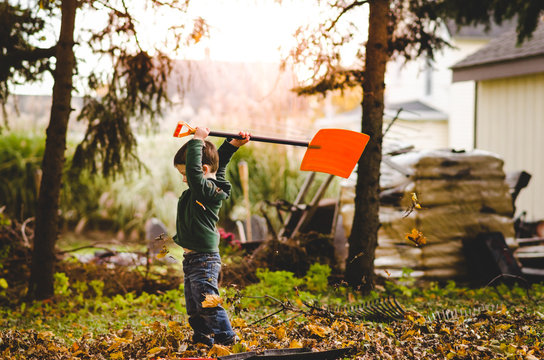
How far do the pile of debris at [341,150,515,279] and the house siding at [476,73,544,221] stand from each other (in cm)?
398

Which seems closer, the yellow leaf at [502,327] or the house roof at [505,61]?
the yellow leaf at [502,327]

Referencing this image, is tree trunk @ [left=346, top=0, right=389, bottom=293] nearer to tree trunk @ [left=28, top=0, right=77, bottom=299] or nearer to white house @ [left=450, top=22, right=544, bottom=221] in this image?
tree trunk @ [left=28, top=0, right=77, bottom=299]

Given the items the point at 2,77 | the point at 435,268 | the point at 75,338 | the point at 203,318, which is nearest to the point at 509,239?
the point at 435,268

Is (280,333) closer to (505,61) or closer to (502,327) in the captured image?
(502,327)

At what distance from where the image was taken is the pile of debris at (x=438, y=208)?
22.8ft

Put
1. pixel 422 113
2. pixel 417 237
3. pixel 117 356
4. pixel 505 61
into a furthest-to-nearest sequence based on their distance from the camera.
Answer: pixel 422 113
pixel 505 61
pixel 417 237
pixel 117 356

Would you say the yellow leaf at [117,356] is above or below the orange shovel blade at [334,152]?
below

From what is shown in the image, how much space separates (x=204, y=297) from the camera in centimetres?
404

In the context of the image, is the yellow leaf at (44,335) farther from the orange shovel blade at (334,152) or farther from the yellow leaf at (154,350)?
the orange shovel blade at (334,152)

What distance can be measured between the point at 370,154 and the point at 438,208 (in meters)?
1.67

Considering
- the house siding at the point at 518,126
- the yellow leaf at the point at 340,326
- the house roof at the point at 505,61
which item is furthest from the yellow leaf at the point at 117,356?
the house siding at the point at 518,126

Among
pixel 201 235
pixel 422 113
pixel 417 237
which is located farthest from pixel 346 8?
pixel 422 113

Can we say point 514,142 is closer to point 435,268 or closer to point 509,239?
point 509,239

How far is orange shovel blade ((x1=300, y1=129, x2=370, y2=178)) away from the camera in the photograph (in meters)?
4.54
